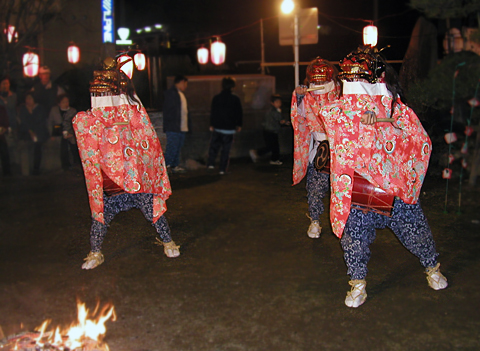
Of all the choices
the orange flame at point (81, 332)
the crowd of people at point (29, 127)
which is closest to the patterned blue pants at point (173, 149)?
the crowd of people at point (29, 127)

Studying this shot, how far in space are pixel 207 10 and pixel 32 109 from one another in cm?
1048

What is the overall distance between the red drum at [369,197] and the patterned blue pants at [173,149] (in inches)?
146

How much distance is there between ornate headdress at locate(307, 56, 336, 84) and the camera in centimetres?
411

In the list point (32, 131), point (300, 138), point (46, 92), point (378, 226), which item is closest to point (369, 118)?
point (378, 226)

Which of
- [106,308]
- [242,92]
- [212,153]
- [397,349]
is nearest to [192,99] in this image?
[242,92]

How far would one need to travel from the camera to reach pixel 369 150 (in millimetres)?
3146

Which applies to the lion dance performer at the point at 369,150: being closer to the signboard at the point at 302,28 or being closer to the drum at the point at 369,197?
the drum at the point at 369,197

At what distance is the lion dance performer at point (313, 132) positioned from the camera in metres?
4.15

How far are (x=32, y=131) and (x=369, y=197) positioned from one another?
21.6 feet

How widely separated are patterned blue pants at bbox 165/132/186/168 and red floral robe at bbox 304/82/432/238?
143 inches

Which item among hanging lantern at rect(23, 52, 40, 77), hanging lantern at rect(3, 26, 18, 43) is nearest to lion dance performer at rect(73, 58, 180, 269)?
hanging lantern at rect(3, 26, 18, 43)

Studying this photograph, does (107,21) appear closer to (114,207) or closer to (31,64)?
(31,64)

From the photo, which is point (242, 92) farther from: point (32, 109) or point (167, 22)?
point (167, 22)

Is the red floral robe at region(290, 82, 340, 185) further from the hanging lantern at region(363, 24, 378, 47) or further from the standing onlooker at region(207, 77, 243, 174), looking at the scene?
the standing onlooker at region(207, 77, 243, 174)
